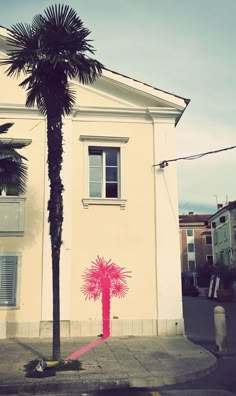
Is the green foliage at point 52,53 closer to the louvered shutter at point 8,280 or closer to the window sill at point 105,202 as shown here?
the window sill at point 105,202

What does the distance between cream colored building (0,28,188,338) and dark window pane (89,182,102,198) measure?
0.03m

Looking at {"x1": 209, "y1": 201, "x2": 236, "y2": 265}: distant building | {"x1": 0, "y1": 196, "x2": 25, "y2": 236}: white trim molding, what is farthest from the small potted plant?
{"x1": 0, "y1": 196, "x2": 25, "y2": 236}: white trim molding

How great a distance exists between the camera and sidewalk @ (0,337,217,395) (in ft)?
22.2

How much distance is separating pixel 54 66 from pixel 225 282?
22.9m

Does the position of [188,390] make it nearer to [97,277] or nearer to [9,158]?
[97,277]

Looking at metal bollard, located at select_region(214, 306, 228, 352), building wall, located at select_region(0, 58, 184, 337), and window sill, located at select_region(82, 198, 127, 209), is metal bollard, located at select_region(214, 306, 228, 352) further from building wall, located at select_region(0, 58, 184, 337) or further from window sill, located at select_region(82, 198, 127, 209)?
window sill, located at select_region(82, 198, 127, 209)

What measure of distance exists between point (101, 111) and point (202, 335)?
288 inches

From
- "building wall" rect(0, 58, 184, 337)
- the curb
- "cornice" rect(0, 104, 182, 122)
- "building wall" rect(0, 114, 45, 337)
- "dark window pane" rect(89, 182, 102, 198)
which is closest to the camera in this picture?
the curb

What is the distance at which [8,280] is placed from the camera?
1134 centimetres

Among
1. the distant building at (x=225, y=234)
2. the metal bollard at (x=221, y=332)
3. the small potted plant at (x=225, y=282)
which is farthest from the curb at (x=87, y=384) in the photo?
the distant building at (x=225, y=234)

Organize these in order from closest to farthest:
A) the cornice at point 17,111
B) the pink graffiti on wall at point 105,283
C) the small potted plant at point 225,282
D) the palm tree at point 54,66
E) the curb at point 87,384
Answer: the curb at point 87,384 → the palm tree at point 54,66 → the pink graffiti on wall at point 105,283 → the cornice at point 17,111 → the small potted plant at point 225,282

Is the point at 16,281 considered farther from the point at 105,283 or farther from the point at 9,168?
the point at 9,168

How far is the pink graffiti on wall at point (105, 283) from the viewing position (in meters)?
11.5

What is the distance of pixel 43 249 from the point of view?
37.9 feet
